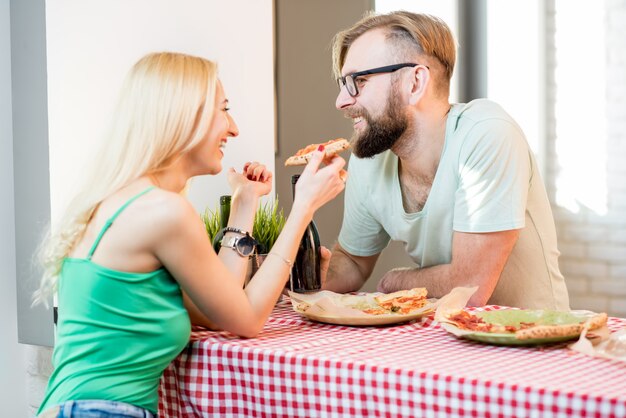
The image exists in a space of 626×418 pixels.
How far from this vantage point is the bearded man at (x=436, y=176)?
7.64 feet

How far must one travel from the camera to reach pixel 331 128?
401 centimetres

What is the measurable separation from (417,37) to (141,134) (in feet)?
3.73

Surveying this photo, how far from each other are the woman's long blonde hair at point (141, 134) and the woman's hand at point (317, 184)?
30cm

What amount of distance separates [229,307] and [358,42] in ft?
3.89

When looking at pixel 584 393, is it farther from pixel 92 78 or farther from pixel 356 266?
pixel 92 78

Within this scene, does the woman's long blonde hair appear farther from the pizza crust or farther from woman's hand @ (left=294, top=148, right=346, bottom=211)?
the pizza crust

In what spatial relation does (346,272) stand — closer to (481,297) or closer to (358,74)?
(481,297)

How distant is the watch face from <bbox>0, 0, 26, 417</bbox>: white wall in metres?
1.05

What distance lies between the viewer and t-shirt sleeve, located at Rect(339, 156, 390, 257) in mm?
2695

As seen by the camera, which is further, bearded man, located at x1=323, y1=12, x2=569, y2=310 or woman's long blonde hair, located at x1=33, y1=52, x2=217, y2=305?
bearded man, located at x1=323, y1=12, x2=569, y2=310

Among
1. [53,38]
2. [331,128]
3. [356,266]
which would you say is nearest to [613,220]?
[331,128]

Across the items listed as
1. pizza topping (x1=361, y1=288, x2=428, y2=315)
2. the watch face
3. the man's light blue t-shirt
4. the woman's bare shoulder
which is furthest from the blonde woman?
the man's light blue t-shirt

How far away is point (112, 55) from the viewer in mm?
2615

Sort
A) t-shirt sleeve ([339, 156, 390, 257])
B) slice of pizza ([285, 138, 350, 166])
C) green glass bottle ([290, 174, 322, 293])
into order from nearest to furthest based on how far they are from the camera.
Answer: slice of pizza ([285, 138, 350, 166]) → green glass bottle ([290, 174, 322, 293]) → t-shirt sleeve ([339, 156, 390, 257])
